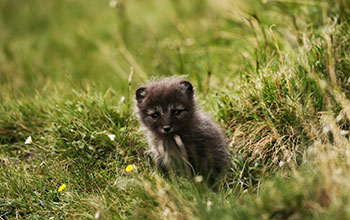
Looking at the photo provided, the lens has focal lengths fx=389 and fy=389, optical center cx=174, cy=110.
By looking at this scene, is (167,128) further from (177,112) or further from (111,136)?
(111,136)

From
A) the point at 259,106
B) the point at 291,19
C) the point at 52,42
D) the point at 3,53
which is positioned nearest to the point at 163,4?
the point at 52,42

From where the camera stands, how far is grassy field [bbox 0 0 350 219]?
335cm

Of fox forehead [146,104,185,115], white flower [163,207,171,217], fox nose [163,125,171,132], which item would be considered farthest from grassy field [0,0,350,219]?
fox forehead [146,104,185,115]

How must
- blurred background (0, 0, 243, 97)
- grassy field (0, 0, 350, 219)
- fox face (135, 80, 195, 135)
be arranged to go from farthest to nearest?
blurred background (0, 0, 243, 97) < fox face (135, 80, 195, 135) < grassy field (0, 0, 350, 219)

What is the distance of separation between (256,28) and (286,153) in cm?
244

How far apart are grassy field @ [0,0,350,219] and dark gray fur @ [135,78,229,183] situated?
0.72ft

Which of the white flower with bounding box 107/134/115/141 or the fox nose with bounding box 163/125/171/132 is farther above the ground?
the fox nose with bounding box 163/125/171/132

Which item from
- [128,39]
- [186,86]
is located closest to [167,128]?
[186,86]

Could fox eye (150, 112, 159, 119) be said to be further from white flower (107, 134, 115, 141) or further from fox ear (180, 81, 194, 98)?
white flower (107, 134, 115, 141)

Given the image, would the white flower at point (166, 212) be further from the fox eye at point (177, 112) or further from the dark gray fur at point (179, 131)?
the fox eye at point (177, 112)

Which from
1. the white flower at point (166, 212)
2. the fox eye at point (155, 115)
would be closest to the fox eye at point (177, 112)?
the fox eye at point (155, 115)

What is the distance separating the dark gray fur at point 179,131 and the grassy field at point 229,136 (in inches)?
8.7

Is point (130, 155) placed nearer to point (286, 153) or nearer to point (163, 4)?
point (286, 153)

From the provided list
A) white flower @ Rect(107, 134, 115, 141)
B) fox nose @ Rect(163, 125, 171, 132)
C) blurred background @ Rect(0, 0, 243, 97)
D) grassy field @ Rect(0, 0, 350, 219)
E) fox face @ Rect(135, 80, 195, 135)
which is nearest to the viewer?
grassy field @ Rect(0, 0, 350, 219)
